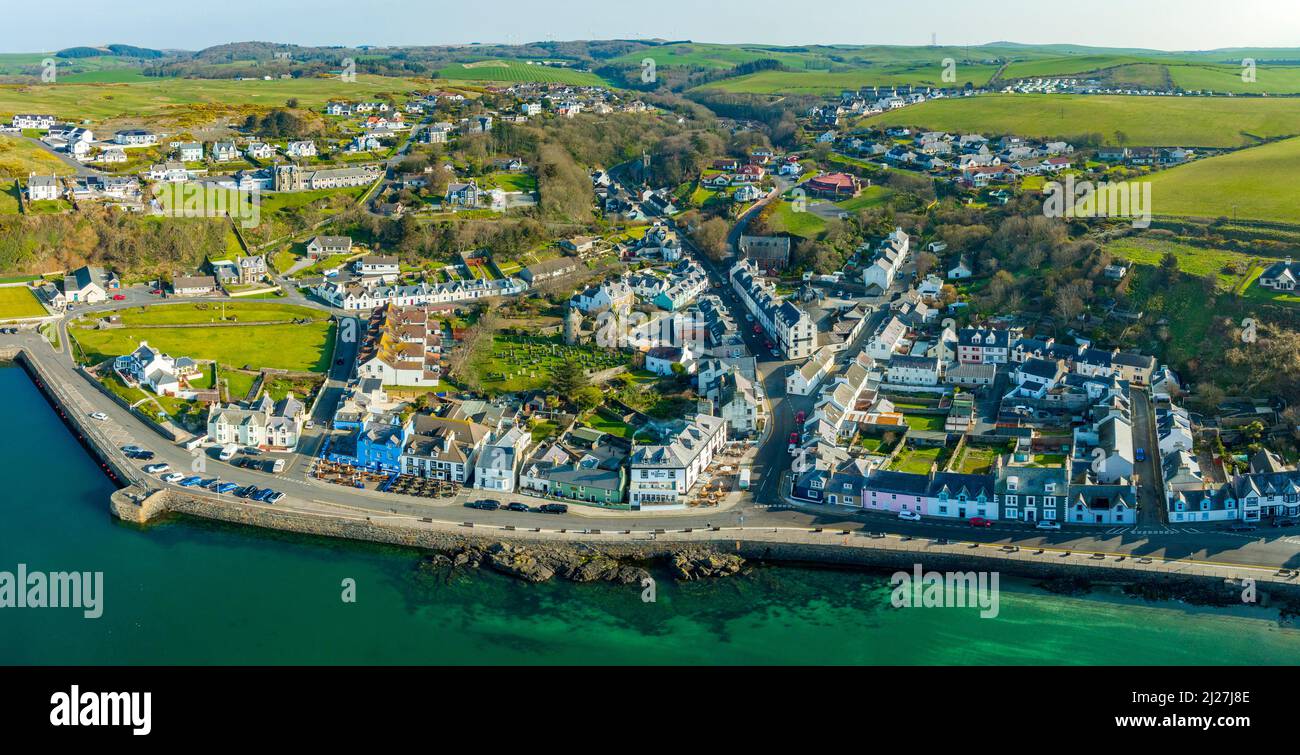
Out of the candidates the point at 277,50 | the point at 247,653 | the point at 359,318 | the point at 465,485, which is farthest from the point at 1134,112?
the point at 277,50

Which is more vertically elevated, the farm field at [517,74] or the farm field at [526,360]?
the farm field at [517,74]

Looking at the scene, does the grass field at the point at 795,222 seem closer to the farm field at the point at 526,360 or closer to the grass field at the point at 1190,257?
the grass field at the point at 1190,257

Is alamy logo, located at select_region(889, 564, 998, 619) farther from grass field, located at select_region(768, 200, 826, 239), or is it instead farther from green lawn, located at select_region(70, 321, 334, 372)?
grass field, located at select_region(768, 200, 826, 239)

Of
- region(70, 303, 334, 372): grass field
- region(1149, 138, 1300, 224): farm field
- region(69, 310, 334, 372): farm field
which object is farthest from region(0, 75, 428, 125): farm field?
region(1149, 138, 1300, 224): farm field

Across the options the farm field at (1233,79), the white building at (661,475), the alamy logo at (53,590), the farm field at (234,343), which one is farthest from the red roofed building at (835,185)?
the alamy logo at (53,590)

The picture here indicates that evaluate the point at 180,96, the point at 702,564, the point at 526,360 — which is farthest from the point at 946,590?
the point at 180,96

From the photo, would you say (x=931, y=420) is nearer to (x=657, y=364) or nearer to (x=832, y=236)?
(x=657, y=364)

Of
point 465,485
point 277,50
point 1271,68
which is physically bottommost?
point 465,485
